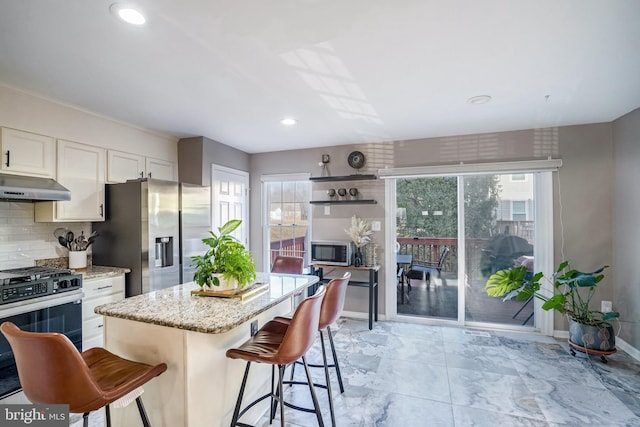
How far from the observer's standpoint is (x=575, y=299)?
11.1ft

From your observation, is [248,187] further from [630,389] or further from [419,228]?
[630,389]

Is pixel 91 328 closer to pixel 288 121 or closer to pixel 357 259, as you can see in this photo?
pixel 288 121

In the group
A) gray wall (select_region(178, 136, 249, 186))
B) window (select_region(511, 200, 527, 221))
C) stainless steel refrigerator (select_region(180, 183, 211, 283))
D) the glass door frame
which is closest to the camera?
stainless steel refrigerator (select_region(180, 183, 211, 283))

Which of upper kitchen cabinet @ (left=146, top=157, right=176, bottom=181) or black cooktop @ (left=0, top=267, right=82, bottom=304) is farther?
upper kitchen cabinet @ (left=146, top=157, right=176, bottom=181)

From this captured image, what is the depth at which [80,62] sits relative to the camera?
2.02m

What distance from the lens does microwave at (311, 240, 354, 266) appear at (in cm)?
388

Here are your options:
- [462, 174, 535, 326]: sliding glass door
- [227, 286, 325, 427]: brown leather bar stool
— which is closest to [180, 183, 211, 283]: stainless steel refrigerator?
[227, 286, 325, 427]: brown leather bar stool

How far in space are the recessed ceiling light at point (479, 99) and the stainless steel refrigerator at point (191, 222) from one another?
2.91 metres

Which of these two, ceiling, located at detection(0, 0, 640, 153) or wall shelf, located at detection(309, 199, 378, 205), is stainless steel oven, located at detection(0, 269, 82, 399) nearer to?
ceiling, located at detection(0, 0, 640, 153)

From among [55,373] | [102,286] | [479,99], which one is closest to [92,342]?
[102,286]

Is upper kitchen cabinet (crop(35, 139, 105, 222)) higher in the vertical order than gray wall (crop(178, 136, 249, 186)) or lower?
lower

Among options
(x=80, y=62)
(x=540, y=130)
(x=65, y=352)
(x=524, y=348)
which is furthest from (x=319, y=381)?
(x=540, y=130)

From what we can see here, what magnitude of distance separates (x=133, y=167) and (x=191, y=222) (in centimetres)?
85

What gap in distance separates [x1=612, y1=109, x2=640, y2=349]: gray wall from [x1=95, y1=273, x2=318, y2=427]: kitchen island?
137 inches
